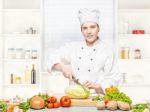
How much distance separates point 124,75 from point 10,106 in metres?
3.50

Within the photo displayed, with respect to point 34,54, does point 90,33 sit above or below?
above

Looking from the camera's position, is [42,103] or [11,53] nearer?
[42,103]

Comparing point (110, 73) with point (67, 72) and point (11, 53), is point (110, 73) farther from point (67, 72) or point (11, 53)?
point (11, 53)

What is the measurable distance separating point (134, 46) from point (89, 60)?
926 mm

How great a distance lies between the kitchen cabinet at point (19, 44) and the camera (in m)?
7.00

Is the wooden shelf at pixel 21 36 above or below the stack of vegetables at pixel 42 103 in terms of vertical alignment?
above

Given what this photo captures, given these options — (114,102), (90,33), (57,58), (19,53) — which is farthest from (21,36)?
(114,102)

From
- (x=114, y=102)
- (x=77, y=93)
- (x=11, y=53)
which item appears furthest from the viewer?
(x=11, y=53)

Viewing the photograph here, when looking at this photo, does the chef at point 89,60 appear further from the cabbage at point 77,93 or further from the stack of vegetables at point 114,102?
the stack of vegetables at point 114,102

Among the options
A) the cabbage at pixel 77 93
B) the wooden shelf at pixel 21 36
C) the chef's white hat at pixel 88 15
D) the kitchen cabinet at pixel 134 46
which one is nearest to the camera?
the cabbage at pixel 77 93

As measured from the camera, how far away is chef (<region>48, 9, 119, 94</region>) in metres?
7.17

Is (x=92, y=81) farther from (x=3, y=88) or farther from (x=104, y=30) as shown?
(x=3, y=88)

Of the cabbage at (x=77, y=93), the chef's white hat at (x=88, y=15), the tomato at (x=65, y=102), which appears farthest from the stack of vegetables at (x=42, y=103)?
the chef's white hat at (x=88, y=15)

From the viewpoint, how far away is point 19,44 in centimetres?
710
